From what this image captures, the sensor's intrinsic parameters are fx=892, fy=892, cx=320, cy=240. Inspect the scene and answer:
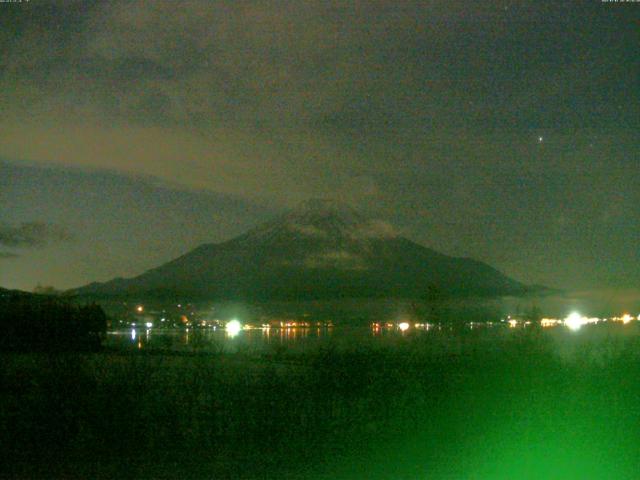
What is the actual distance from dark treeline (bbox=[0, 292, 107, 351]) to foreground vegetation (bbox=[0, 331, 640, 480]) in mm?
Result: 19167

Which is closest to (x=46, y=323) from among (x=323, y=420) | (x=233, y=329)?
(x=233, y=329)

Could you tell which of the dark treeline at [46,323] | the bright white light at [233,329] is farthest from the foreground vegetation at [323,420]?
the bright white light at [233,329]

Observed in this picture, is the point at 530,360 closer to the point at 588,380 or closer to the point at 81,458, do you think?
the point at 588,380

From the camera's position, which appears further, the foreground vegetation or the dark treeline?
the dark treeline

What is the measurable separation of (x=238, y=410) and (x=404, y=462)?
305 cm

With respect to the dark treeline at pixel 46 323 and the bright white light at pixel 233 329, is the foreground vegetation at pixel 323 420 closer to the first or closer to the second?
the dark treeline at pixel 46 323

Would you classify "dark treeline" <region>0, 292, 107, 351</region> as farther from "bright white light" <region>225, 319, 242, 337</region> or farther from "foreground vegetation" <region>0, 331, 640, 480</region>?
"foreground vegetation" <region>0, 331, 640, 480</region>

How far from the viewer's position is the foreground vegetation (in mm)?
12242

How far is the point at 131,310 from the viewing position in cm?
10462

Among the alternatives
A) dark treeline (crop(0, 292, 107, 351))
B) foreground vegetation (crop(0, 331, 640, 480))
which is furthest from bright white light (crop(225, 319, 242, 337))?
foreground vegetation (crop(0, 331, 640, 480))

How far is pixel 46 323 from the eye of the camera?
3847 centimetres

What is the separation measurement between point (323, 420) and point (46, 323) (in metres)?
27.0

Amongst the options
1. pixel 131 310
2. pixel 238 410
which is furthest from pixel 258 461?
pixel 131 310

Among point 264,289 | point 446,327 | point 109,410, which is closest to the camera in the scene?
point 109,410
